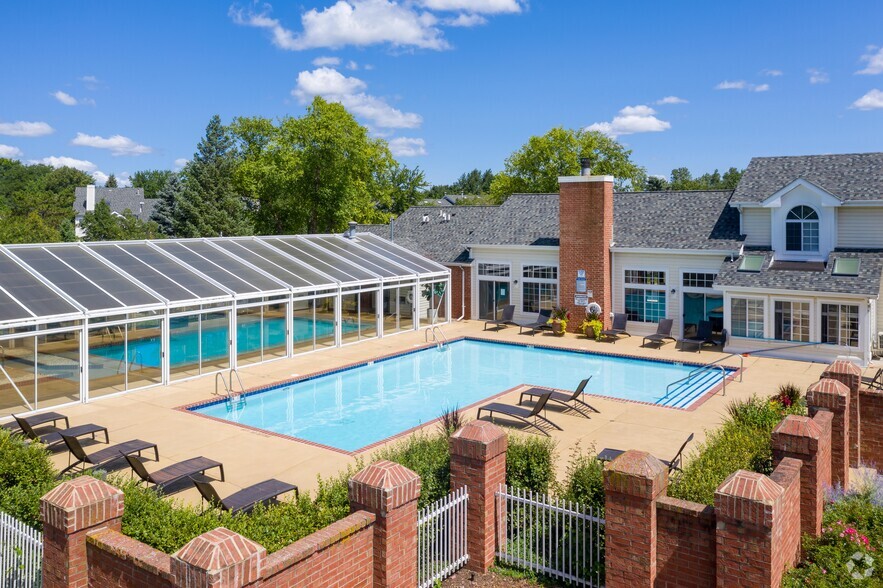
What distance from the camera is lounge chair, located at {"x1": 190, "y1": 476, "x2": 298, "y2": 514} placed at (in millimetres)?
9164

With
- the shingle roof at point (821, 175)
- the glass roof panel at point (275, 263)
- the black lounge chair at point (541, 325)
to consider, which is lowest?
the black lounge chair at point (541, 325)

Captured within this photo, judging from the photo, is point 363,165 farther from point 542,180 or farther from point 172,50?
point 542,180

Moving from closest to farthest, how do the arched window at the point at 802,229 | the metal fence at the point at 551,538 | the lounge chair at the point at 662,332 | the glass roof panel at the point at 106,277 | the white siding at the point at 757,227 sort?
the metal fence at the point at 551,538, the glass roof panel at the point at 106,277, the arched window at the point at 802,229, the white siding at the point at 757,227, the lounge chair at the point at 662,332

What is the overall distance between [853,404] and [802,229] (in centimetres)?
1301

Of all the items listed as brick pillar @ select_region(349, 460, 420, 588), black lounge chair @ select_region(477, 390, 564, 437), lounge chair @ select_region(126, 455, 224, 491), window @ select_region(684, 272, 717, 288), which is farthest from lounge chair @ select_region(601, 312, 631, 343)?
brick pillar @ select_region(349, 460, 420, 588)

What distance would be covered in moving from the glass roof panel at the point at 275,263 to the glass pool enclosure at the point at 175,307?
0.07 meters

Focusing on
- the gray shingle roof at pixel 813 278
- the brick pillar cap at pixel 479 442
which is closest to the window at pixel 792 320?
the gray shingle roof at pixel 813 278

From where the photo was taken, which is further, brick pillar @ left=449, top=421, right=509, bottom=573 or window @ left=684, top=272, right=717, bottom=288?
window @ left=684, top=272, right=717, bottom=288

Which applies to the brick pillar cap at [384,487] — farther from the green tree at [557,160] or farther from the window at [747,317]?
the green tree at [557,160]

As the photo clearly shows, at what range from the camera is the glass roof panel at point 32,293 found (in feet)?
51.2

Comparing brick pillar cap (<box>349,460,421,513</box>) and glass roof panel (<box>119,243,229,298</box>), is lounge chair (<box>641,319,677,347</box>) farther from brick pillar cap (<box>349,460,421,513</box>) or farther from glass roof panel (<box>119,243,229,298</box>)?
brick pillar cap (<box>349,460,421,513</box>)

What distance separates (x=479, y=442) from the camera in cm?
804

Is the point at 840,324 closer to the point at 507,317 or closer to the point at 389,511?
the point at 507,317

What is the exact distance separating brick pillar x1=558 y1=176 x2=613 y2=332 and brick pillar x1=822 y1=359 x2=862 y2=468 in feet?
47.2
